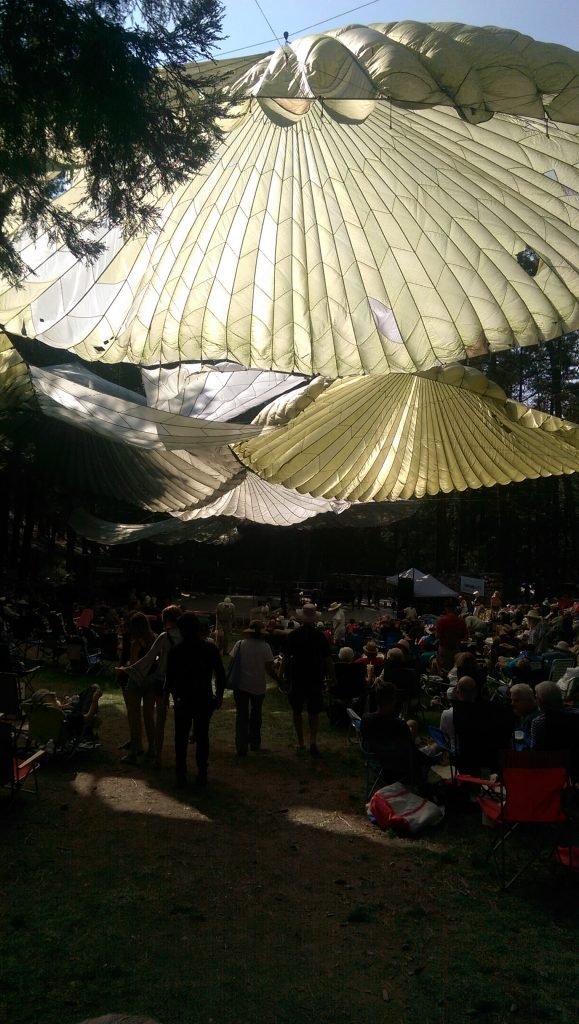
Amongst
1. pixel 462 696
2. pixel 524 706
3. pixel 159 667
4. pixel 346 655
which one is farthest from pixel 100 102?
pixel 346 655

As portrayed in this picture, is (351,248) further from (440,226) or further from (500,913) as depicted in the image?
(500,913)

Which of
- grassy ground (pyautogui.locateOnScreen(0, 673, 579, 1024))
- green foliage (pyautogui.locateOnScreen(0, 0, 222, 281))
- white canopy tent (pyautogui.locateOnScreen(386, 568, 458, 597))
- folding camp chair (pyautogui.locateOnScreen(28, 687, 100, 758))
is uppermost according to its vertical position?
green foliage (pyautogui.locateOnScreen(0, 0, 222, 281))

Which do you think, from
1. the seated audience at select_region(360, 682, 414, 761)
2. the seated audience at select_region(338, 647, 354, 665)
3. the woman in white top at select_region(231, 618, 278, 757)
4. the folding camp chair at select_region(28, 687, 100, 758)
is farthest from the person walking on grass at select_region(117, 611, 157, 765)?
the seated audience at select_region(338, 647, 354, 665)

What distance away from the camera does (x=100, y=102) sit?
3668 millimetres

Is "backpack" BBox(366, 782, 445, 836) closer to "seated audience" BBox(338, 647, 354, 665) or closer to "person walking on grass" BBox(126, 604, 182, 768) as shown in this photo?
"person walking on grass" BBox(126, 604, 182, 768)

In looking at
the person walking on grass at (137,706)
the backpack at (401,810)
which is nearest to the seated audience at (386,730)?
the backpack at (401,810)

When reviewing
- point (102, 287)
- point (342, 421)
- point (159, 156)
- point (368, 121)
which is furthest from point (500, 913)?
point (342, 421)

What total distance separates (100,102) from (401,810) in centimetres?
433

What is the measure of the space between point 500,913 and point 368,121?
5.07m

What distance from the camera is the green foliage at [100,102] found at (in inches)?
138

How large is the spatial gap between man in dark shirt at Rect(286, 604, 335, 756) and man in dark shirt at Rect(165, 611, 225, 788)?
3.98 ft

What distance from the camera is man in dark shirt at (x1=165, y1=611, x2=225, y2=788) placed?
5.49 metres

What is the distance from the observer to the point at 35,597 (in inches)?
719

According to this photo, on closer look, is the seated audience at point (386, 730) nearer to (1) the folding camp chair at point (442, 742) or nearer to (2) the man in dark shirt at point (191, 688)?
(1) the folding camp chair at point (442, 742)
